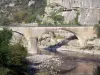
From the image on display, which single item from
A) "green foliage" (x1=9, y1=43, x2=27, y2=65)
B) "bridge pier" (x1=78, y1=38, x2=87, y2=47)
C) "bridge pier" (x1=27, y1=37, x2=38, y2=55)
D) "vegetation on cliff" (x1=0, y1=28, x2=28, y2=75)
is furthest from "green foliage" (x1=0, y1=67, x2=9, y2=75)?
"bridge pier" (x1=78, y1=38, x2=87, y2=47)

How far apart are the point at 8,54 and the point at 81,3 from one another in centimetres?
6968

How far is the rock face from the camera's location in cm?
9294

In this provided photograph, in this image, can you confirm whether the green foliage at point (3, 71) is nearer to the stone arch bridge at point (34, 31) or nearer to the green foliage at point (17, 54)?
the green foliage at point (17, 54)

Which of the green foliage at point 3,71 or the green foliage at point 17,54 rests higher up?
the green foliage at point 17,54

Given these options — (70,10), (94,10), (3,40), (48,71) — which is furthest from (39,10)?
(3,40)

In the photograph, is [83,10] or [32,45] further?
[83,10]

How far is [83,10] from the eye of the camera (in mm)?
97688

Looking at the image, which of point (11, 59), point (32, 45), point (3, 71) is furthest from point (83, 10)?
point (3, 71)

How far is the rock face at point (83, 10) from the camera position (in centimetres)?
9294

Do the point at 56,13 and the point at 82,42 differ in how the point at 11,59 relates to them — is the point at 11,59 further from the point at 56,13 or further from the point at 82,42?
the point at 56,13

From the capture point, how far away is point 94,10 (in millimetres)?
96125

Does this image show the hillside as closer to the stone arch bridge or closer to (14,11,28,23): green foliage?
(14,11,28,23): green foliage

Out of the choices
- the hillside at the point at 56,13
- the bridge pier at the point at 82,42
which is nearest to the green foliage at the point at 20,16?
the hillside at the point at 56,13

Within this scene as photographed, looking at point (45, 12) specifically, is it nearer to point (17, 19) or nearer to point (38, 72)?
point (17, 19)
